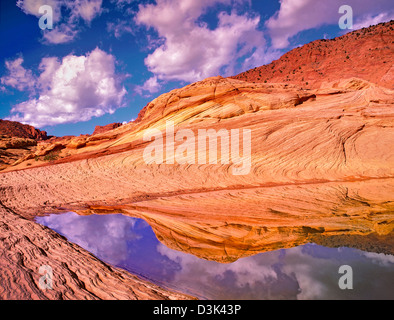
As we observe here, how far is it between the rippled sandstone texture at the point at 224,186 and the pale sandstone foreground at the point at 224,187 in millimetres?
45

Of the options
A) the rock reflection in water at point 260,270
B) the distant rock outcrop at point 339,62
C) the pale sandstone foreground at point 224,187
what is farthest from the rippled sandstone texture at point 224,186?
the distant rock outcrop at point 339,62

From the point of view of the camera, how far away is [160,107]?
1493cm

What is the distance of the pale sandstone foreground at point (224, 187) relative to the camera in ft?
15.2

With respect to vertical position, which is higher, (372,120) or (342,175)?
(372,120)

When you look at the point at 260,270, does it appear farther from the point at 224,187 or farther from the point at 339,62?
the point at 339,62

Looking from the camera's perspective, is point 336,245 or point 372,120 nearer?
point 336,245

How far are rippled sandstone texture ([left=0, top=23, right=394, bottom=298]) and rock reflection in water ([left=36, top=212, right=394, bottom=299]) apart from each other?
1.01ft

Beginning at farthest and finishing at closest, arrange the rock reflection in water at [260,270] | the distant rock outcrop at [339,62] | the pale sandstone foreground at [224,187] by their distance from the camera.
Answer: the distant rock outcrop at [339,62] < the pale sandstone foreground at [224,187] < the rock reflection in water at [260,270]

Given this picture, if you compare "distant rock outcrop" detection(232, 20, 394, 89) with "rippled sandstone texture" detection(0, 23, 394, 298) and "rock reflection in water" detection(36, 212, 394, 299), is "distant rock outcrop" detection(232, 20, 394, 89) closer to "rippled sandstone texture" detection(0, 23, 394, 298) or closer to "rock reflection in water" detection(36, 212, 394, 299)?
"rippled sandstone texture" detection(0, 23, 394, 298)

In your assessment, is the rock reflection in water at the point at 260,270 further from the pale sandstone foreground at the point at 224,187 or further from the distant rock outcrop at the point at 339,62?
the distant rock outcrop at the point at 339,62

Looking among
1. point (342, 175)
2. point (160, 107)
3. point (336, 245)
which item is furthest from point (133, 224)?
point (160, 107)

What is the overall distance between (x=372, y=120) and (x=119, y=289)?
46.0 feet

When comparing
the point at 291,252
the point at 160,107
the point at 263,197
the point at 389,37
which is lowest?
the point at 291,252
